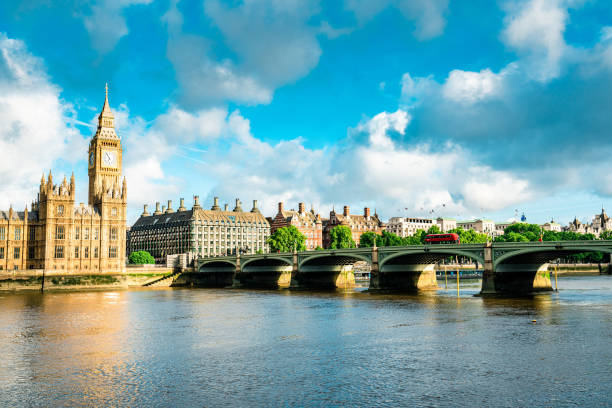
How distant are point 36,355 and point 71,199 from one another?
95.0m

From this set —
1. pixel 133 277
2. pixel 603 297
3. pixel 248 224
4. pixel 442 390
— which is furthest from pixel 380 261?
pixel 248 224

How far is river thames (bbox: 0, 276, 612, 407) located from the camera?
25469 millimetres

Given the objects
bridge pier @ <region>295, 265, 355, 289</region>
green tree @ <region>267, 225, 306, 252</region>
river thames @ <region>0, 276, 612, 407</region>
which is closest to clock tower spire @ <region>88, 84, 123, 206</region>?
green tree @ <region>267, 225, 306, 252</region>

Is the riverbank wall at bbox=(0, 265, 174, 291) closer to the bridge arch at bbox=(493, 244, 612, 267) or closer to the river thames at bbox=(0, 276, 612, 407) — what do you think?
the river thames at bbox=(0, 276, 612, 407)

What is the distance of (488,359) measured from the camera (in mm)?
32875

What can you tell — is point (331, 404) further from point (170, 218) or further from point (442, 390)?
point (170, 218)

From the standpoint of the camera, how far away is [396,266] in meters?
95.0

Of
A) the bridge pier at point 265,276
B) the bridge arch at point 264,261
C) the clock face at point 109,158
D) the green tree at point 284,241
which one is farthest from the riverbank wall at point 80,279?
the green tree at point 284,241

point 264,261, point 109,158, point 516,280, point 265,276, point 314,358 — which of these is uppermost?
point 109,158

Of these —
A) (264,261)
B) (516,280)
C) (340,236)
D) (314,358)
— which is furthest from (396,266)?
(340,236)

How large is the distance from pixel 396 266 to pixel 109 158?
270 feet

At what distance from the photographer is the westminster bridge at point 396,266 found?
74.8 metres

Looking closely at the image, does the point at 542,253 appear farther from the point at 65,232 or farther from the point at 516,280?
the point at 65,232

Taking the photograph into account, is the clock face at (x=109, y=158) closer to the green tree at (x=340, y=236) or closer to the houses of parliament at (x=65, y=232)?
the houses of parliament at (x=65, y=232)
